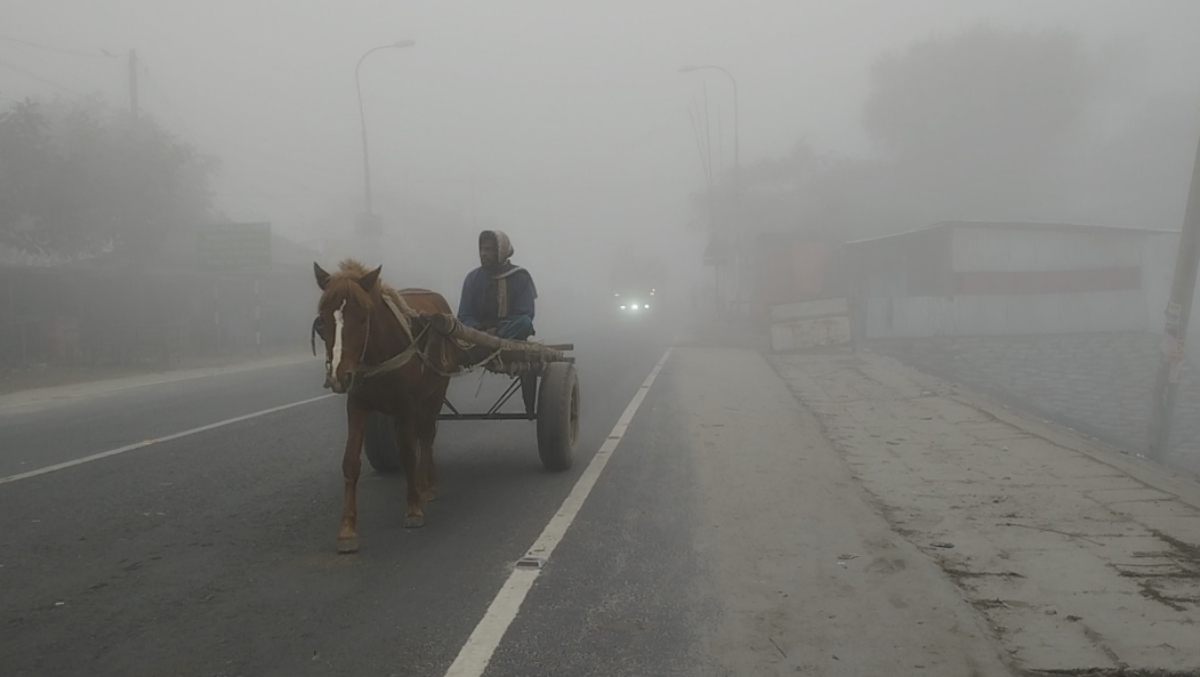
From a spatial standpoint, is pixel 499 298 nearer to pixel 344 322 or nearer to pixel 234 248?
pixel 344 322

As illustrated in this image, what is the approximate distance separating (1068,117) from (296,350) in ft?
166

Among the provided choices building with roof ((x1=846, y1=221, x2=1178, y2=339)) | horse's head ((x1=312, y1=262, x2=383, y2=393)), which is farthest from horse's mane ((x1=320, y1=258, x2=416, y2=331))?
→ building with roof ((x1=846, y1=221, x2=1178, y2=339))

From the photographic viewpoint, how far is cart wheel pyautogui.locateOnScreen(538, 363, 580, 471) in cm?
784

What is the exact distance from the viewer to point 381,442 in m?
7.86

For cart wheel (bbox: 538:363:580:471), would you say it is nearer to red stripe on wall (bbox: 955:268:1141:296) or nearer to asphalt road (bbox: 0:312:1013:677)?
asphalt road (bbox: 0:312:1013:677)

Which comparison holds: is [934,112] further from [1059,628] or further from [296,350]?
[1059,628]

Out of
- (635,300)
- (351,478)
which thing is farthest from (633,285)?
(351,478)

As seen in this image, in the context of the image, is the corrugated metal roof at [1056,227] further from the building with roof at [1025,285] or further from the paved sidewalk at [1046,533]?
the paved sidewalk at [1046,533]

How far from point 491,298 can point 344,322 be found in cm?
309

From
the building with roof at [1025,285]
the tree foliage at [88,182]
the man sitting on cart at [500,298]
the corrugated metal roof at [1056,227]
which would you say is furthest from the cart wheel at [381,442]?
the corrugated metal roof at [1056,227]

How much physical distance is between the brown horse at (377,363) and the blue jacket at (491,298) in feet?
4.99

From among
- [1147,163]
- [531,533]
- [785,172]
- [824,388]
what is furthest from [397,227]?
[531,533]

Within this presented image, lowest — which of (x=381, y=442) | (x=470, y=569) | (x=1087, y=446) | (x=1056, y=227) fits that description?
(x=1087, y=446)

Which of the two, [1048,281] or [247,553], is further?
[1048,281]
